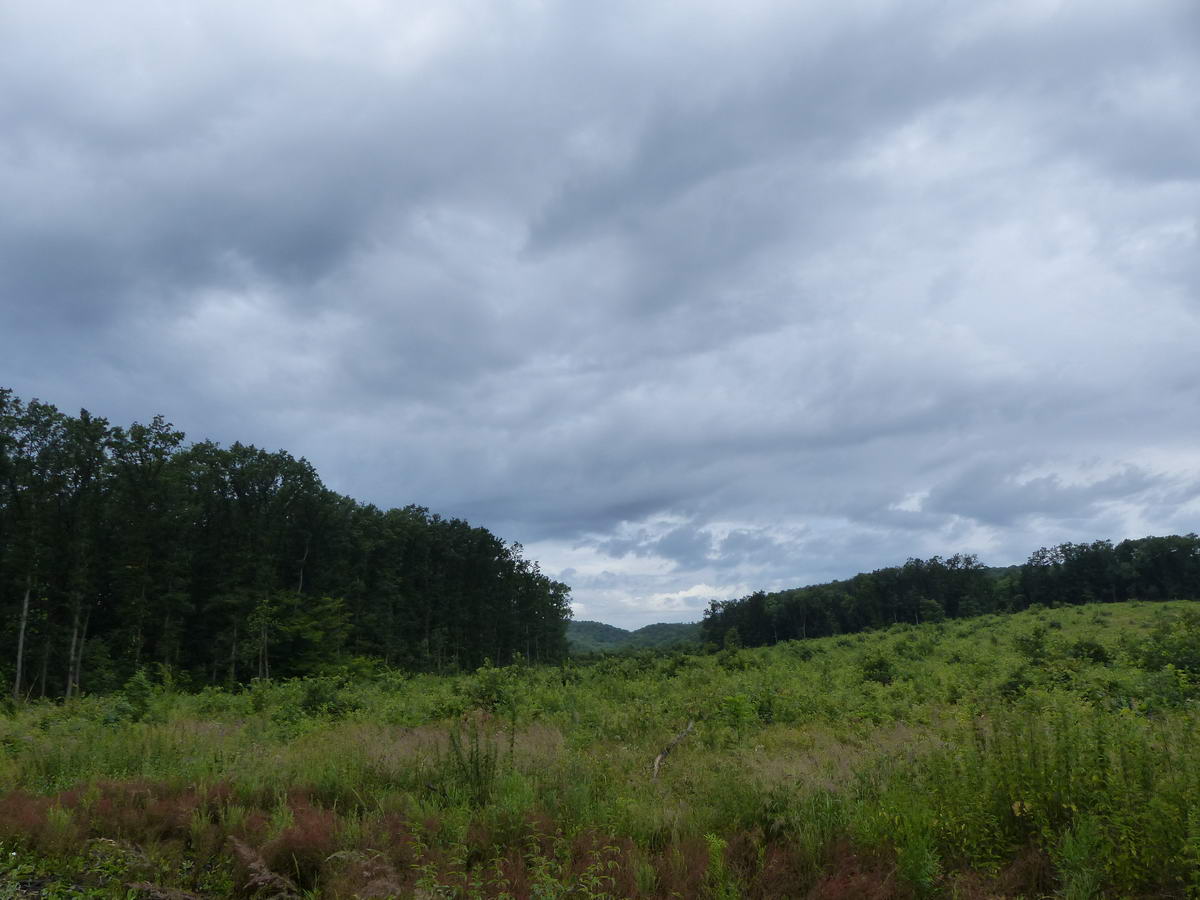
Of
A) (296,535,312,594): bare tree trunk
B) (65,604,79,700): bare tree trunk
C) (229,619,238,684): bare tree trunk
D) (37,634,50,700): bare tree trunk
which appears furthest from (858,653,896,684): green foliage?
(296,535,312,594): bare tree trunk

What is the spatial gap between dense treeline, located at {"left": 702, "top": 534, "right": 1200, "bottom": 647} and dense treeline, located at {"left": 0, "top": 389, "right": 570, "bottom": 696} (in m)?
44.8

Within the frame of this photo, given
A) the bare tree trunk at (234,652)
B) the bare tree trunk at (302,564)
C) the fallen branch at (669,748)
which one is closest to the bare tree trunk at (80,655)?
the bare tree trunk at (234,652)

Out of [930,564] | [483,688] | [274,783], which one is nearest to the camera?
[274,783]

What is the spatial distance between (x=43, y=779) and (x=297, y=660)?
45870 millimetres

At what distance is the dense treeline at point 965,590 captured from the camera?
311 ft

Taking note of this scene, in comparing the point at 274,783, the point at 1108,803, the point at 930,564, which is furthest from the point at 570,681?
the point at 930,564

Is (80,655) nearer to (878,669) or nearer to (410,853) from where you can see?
(878,669)

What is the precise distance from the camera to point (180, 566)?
44.4 metres

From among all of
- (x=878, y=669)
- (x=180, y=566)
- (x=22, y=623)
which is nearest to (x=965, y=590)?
(x=878, y=669)

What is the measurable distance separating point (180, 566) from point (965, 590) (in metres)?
110

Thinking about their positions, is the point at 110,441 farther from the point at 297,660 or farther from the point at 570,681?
the point at 570,681

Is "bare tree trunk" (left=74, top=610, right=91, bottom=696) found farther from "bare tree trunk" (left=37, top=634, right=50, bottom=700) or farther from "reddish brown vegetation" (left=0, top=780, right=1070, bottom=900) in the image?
"reddish brown vegetation" (left=0, top=780, right=1070, bottom=900)

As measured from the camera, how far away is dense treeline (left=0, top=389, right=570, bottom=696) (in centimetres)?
3792

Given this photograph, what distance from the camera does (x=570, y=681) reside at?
27.0 m
